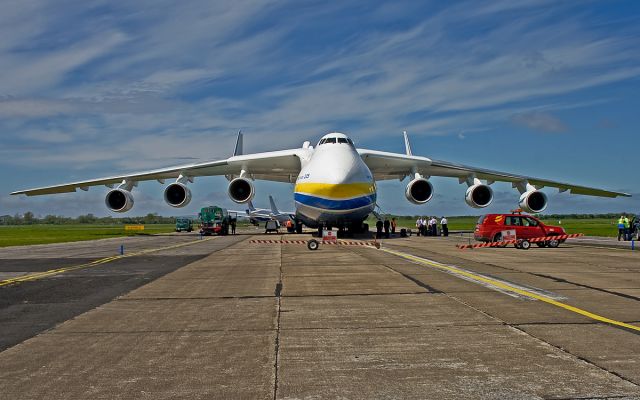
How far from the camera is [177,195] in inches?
1265

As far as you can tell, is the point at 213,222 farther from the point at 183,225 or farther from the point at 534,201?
the point at 534,201

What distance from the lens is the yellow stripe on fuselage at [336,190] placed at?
25.1 metres

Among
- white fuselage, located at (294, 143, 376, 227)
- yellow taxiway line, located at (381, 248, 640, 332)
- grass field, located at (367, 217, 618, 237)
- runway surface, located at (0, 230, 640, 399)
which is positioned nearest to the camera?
runway surface, located at (0, 230, 640, 399)

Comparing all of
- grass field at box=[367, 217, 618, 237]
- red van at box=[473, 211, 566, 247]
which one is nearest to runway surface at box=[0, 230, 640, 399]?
red van at box=[473, 211, 566, 247]

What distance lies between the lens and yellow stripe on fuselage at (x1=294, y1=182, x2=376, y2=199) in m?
25.1

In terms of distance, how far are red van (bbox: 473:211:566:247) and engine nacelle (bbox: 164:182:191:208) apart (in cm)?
1524

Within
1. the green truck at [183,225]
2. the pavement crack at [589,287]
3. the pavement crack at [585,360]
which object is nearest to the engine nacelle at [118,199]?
the pavement crack at [589,287]

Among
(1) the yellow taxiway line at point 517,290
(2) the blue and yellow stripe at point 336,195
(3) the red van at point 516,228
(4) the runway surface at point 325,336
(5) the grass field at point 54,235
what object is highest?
(2) the blue and yellow stripe at point 336,195

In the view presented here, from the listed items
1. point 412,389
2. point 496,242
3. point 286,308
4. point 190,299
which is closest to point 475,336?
Result: point 412,389

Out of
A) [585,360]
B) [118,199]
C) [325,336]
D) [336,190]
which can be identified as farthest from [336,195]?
[585,360]

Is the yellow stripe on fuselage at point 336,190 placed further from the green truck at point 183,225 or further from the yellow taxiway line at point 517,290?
the green truck at point 183,225

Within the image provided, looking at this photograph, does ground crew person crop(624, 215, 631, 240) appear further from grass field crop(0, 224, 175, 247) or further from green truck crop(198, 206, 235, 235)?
grass field crop(0, 224, 175, 247)

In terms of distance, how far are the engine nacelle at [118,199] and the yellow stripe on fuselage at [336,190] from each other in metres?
11.5

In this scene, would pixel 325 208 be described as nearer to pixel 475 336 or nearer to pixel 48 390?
pixel 475 336
